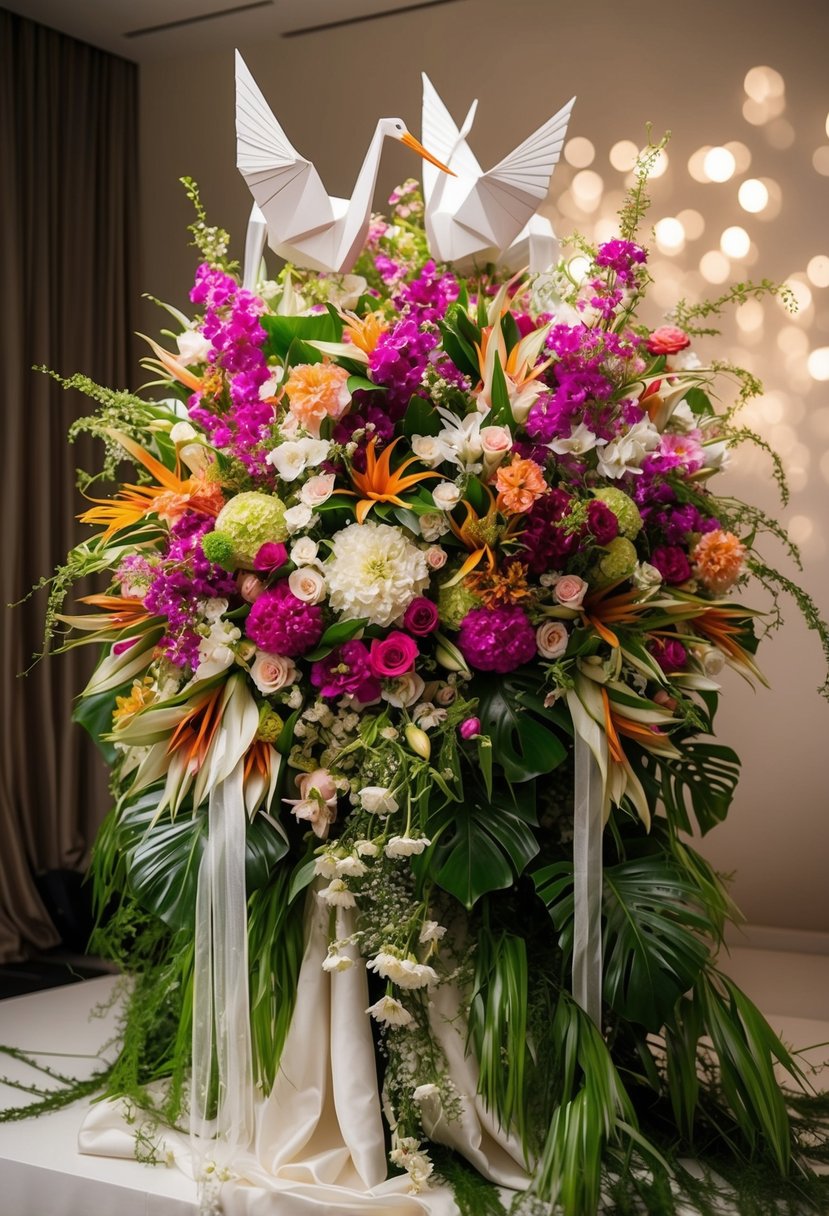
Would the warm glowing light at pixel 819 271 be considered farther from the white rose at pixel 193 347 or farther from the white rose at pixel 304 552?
the white rose at pixel 304 552

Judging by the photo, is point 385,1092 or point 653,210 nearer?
point 385,1092

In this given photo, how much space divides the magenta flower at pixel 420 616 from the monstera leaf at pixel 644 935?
1.05 ft

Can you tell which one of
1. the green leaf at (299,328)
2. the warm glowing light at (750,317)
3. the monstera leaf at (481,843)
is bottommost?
the monstera leaf at (481,843)

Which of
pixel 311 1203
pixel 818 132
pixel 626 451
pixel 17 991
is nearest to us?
pixel 311 1203

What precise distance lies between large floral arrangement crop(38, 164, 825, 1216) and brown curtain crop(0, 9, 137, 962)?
218 cm

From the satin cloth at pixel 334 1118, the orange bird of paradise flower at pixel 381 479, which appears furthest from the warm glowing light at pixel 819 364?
the satin cloth at pixel 334 1118

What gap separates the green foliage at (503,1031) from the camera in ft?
4.51

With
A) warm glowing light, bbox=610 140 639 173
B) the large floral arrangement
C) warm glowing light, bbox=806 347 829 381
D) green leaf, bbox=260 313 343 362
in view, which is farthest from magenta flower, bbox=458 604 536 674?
warm glowing light, bbox=610 140 639 173

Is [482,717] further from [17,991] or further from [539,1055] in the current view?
[17,991]

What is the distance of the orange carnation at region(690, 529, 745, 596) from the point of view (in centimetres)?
157

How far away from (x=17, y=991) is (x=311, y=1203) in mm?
1932

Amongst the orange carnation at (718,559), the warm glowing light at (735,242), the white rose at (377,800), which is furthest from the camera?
the warm glowing light at (735,242)

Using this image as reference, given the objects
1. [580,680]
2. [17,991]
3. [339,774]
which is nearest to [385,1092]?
[339,774]

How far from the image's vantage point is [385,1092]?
1.45 m
